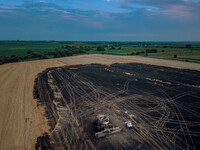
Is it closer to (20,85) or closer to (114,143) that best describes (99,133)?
(114,143)

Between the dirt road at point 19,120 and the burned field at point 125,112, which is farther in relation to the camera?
the dirt road at point 19,120

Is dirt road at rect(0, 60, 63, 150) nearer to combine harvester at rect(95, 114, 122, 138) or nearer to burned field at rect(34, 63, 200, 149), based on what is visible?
burned field at rect(34, 63, 200, 149)

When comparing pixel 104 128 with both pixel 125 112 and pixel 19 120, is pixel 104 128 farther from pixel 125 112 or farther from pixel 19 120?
pixel 19 120

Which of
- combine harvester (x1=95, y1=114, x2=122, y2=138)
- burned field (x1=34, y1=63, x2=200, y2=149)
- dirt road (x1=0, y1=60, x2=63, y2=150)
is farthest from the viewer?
combine harvester (x1=95, y1=114, x2=122, y2=138)

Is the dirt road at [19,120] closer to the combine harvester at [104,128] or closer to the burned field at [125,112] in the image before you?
the burned field at [125,112]

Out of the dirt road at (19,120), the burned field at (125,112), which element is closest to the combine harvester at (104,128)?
the burned field at (125,112)

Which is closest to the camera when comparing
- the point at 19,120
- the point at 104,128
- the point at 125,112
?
the point at 104,128

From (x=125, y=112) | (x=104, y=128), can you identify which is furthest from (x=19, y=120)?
(x=125, y=112)

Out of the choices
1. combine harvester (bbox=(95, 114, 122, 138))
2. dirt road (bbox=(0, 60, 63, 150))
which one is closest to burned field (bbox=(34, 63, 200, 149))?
combine harvester (bbox=(95, 114, 122, 138))

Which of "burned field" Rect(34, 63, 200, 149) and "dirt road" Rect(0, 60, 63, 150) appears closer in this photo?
"burned field" Rect(34, 63, 200, 149)
